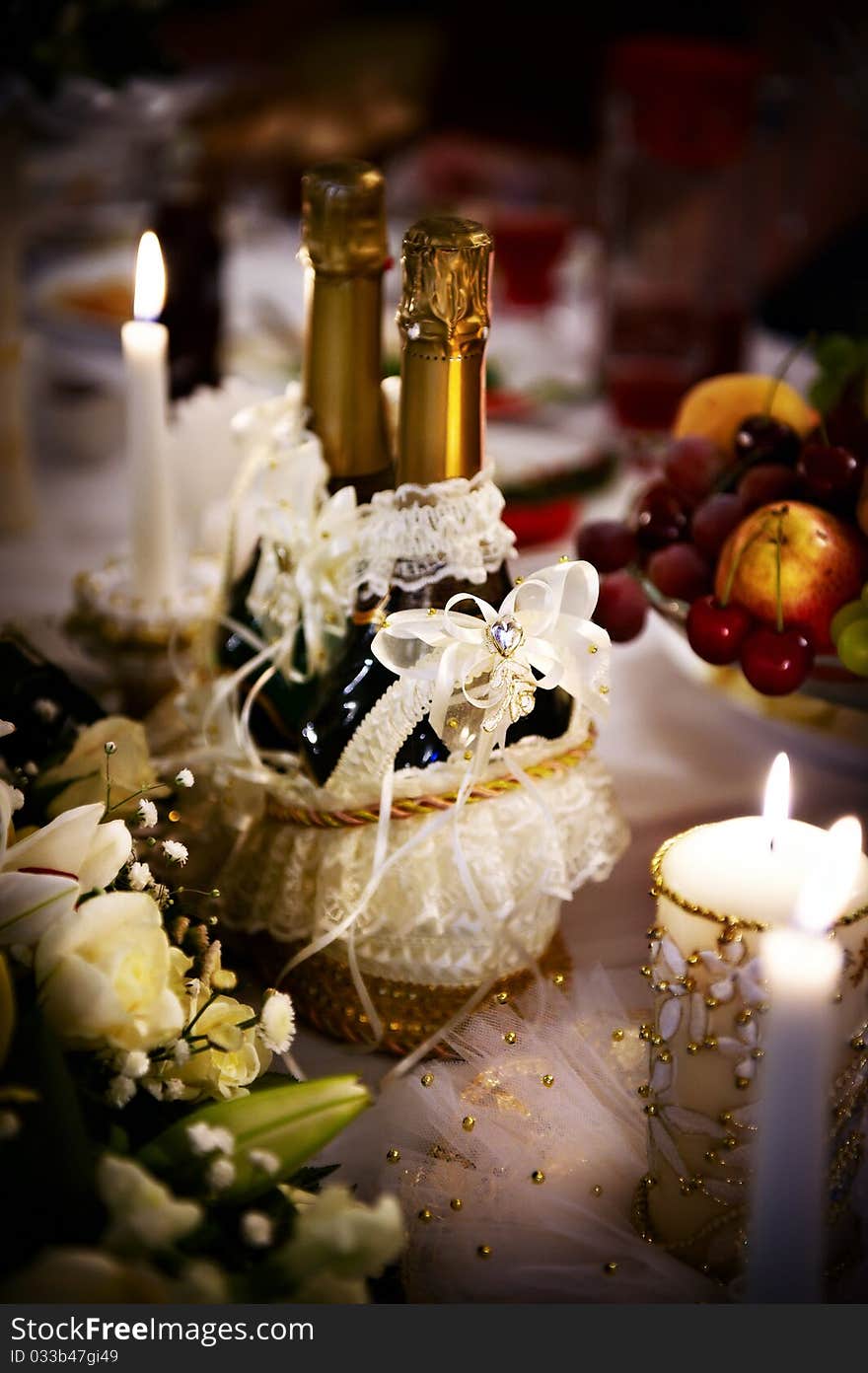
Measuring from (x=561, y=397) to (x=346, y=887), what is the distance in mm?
970

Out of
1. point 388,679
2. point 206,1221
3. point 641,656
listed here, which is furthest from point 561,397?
point 206,1221

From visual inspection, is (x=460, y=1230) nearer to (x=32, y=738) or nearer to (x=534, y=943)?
(x=534, y=943)

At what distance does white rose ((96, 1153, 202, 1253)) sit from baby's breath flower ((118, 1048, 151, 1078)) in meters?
0.05

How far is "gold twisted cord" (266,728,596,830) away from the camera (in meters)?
0.61

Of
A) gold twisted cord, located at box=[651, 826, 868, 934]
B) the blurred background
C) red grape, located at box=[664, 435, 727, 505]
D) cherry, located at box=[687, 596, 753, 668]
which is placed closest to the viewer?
gold twisted cord, located at box=[651, 826, 868, 934]

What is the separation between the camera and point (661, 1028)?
0.52 metres

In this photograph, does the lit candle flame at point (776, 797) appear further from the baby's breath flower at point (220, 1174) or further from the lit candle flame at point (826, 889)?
the baby's breath flower at point (220, 1174)

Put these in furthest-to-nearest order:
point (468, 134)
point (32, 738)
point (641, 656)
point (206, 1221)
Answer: point (468, 134)
point (641, 656)
point (32, 738)
point (206, 1221)

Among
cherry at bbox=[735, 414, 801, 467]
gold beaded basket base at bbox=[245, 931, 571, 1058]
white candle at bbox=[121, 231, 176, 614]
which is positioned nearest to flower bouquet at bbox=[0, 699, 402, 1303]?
gold beaded basket base at bbox=[245, 931, 571, 1058]

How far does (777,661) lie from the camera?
2.25ft

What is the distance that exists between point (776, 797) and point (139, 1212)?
27 cm

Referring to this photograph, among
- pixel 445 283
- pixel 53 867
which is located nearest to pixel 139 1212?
pixel 53 867

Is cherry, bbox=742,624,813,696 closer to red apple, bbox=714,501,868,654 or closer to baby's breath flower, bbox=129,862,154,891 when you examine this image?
red apple, bbox=714,501,868,654

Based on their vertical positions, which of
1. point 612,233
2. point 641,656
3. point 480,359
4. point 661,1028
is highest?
point 480,359
